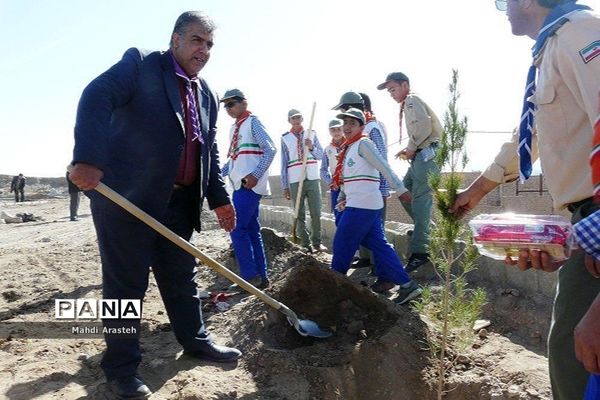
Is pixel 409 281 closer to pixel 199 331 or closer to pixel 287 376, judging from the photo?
pixel 287 376

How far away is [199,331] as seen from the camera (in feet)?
11.7

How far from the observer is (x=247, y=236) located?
18.1 feet

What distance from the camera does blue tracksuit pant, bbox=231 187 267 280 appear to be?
5.46 meters

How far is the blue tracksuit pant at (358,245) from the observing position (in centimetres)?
521

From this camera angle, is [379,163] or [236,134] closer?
[379,163]

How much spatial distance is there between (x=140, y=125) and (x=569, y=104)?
2179 millimetres

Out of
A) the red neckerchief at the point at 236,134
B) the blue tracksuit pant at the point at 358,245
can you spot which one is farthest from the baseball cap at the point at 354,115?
the red neckerchief at the point at 236,134

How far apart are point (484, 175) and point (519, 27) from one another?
83 centimetres

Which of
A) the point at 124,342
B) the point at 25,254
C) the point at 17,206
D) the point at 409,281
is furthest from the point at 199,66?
the point at 17,206

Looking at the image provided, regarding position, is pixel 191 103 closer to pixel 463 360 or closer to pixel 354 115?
pixel 354 115

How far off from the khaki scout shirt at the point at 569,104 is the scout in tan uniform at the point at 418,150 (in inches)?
146

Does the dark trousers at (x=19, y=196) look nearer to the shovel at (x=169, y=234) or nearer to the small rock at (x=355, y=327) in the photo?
the small rock at (x=355, y=327)

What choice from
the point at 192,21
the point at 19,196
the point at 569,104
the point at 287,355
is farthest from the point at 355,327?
the point at 19,196

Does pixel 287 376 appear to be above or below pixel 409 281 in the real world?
below
